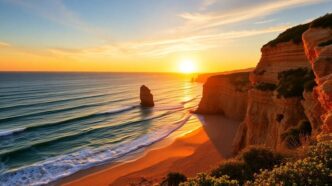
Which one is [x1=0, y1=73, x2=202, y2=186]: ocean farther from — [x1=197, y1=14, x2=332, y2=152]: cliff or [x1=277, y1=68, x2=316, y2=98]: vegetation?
[x1=277, y1=68, x2=316, y2=98]: vegetation

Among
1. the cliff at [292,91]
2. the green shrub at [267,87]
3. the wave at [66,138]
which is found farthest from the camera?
the wave at [66,138]

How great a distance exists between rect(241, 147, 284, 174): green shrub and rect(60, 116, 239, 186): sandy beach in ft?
19.3

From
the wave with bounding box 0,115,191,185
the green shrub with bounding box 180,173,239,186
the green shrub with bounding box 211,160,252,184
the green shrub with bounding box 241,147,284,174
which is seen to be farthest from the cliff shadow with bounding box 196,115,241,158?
the green shrub with bounding box 180,173,239,186

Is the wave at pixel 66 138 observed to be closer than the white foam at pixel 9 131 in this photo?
Yes

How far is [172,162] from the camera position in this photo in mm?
22469

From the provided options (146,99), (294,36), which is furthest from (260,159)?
(146,99)

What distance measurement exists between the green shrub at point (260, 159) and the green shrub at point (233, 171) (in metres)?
0.31

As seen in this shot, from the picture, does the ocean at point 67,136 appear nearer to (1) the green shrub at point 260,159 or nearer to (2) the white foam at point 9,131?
(2) the white foam at point 9,131

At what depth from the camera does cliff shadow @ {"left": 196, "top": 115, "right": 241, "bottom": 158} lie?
2460 cm

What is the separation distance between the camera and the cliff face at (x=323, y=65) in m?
8.96

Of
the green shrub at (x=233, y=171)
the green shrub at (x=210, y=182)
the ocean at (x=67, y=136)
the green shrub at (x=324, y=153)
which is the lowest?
the ocean at (x=67, y=136)

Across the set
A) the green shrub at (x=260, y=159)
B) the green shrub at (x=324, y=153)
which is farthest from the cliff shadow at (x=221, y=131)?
the green shrub at (x=324, y=153)

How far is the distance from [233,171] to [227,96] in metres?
32.2

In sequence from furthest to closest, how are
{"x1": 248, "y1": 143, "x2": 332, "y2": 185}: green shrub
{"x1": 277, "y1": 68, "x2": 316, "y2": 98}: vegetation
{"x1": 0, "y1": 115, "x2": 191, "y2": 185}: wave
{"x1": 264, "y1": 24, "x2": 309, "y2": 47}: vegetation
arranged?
1. {"x1": 264, "y1": 24, "x2": 309, "y2": 47}: vegetation
2. {"x1": 0, "y1": 115, "x2": 191, "y2": 185}: wave
3. {"x1": 277, "y1": 68, "x2": 316, "y2": 98}: vegetation
4. {"x1": 248, "y1": 143, "x2": 332, "y2": 185}: green shrub
